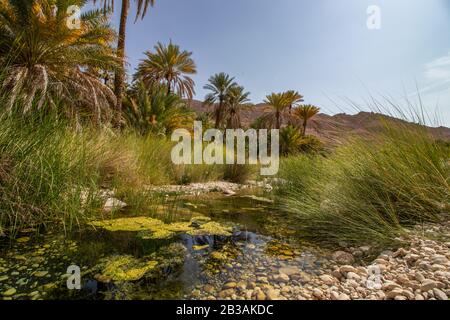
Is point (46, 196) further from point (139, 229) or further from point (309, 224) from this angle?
point (309, 224)

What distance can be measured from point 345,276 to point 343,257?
403 mm

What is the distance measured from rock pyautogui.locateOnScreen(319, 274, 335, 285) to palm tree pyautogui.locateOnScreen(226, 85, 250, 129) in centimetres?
2212

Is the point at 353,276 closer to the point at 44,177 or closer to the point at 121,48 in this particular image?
the point at 44,177

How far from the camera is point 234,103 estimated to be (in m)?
24.4

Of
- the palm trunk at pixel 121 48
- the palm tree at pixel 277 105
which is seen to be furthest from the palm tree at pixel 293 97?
the palm trunk at pixel 121 48

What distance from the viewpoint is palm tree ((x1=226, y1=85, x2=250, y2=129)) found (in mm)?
24062

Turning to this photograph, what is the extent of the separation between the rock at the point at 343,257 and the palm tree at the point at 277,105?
68.5 feet

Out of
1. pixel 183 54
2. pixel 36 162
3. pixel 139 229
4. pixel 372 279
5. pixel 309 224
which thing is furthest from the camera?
pixel 183 54

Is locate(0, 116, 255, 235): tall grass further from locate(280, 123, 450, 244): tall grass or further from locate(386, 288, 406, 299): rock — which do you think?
locate(386, 288, 406, 299): rock

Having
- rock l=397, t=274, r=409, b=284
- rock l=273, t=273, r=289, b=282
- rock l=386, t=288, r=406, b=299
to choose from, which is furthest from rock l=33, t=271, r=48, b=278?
rock l=397, t=274, r=409, b=284

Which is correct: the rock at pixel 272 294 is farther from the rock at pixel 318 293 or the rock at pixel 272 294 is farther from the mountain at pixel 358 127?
the mountain at pixel 358 127

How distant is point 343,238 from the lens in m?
2.91
